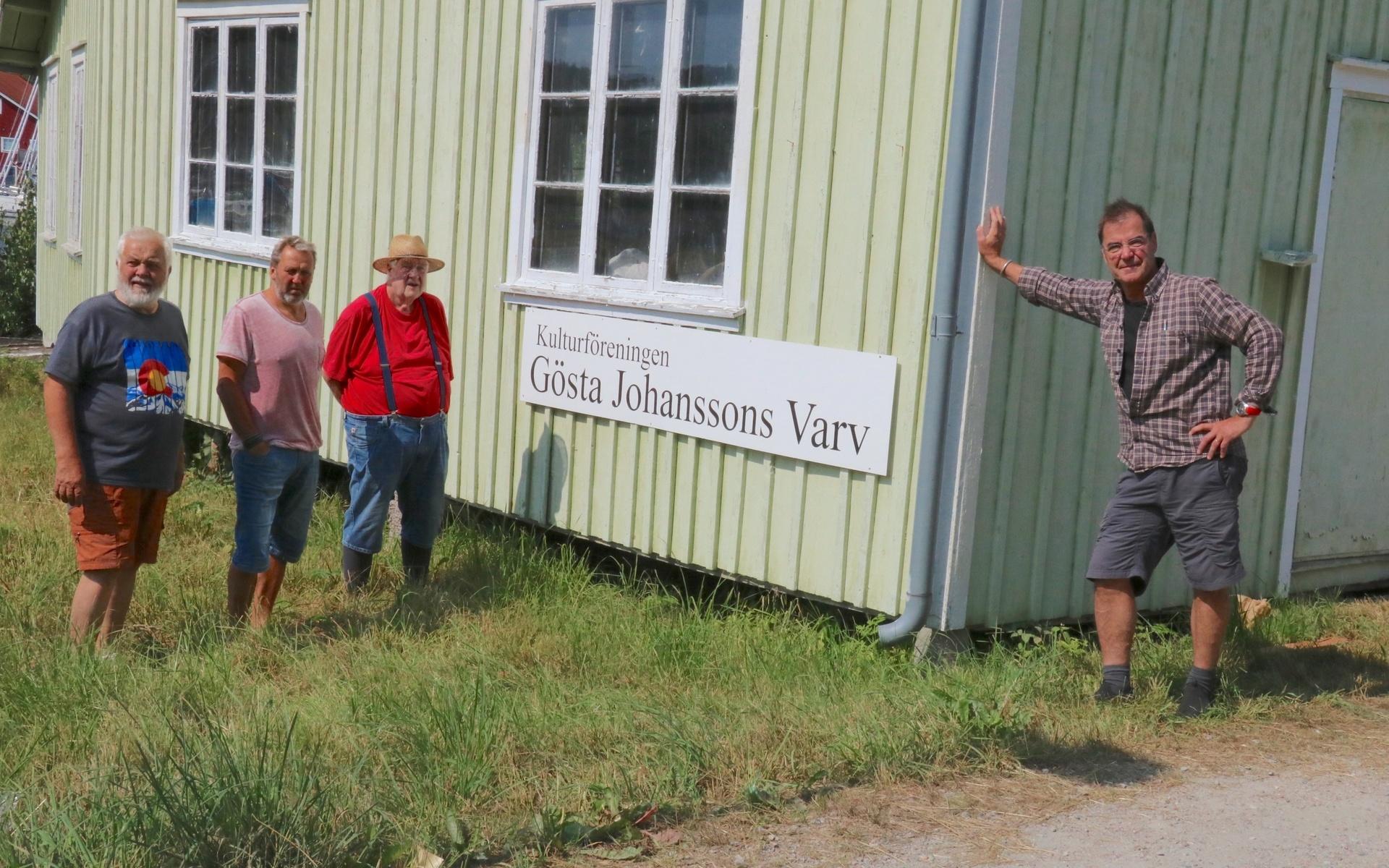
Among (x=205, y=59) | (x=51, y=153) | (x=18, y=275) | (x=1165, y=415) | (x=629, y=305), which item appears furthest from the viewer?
(x=18, y=275)

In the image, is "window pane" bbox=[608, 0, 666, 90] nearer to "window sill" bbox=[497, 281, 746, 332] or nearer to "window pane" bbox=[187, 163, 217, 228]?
"window sill" bbox=[497, 281, 746, 332]

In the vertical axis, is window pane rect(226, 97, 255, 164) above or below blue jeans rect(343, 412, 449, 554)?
above

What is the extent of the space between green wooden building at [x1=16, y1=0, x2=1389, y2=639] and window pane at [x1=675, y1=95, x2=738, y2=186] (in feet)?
0.04

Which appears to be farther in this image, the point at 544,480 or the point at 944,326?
the point at 544,480

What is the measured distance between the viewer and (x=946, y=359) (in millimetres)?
5391

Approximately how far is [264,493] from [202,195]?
14.5 feet

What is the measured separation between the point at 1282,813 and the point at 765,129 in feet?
10.5

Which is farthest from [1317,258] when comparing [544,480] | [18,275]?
[18,275]

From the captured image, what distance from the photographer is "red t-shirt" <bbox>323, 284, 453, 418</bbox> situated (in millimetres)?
6387

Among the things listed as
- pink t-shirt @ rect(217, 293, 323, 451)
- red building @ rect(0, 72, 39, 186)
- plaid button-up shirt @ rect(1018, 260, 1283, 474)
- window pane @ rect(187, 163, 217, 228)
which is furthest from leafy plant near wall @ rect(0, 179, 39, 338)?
red building @ rect(0, 72, 39, 186)

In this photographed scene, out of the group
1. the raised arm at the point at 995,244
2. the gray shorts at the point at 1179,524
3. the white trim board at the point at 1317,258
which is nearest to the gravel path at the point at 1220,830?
the gray shorts at the point at 1179,524

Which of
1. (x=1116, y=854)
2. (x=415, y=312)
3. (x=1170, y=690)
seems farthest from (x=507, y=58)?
(x=1116, y=854)

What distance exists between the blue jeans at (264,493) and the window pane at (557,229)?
1.56 m

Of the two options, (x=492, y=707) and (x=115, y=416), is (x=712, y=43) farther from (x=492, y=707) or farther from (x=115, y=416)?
(x=492, y=707)
